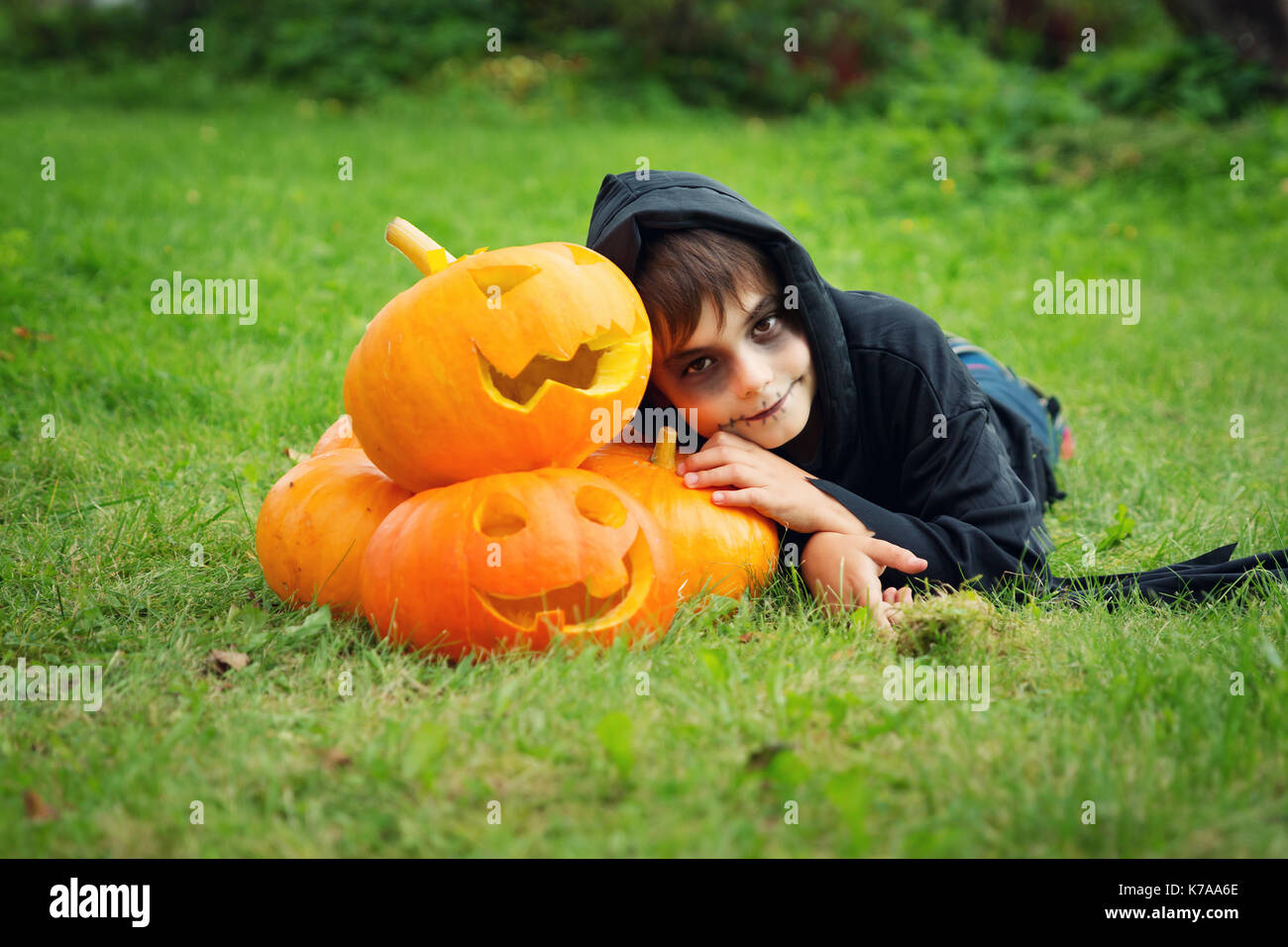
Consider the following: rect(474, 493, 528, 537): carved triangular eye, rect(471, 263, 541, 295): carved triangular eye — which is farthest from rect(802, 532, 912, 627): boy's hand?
rect(471, 263, 541, 295): carved triangular eye

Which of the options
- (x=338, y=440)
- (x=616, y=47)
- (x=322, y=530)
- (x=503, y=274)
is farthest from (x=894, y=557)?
(x=616, y=47)

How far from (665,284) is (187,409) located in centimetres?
205

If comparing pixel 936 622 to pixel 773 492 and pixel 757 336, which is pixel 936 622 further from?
pixel 757 336

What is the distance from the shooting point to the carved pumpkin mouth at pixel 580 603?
2068 millimetres

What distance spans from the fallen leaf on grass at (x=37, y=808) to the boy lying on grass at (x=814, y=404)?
4.56 ft

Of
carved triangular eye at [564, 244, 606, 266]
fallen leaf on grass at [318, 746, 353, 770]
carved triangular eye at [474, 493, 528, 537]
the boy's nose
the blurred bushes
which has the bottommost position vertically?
fallen leaf on grass at [318, 746, 353, 770]

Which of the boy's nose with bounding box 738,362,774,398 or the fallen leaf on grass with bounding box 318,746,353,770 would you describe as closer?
the fallen leaf on grass with bounding box 318,746,353,770

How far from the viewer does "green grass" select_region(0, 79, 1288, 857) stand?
5.17 ft

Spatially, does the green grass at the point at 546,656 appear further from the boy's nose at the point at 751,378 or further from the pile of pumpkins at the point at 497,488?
the boy's nose at the point at 751,378

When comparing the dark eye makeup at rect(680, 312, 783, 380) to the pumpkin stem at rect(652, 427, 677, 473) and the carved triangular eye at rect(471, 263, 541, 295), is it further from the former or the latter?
the carved triangular eye at rect(471, 263, 541, 295)

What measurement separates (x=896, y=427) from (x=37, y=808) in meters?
2.02

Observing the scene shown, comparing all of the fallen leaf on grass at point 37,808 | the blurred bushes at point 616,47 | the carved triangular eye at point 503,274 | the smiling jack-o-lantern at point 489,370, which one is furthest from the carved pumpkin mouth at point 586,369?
the blurred bushes at point 616,47

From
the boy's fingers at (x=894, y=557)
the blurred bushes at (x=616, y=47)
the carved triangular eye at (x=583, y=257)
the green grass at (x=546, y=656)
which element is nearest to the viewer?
the green grass at (x=546, y=656)
